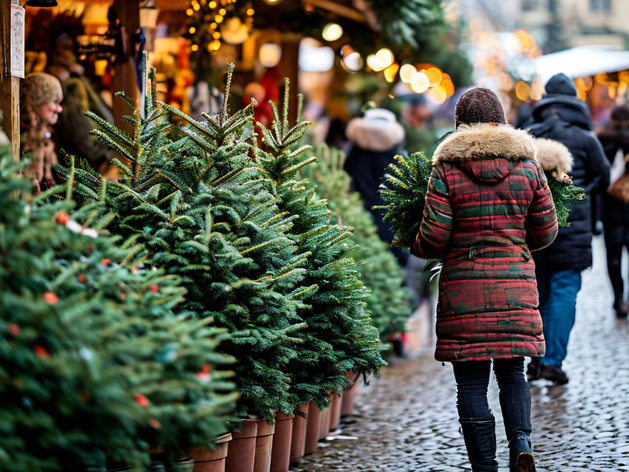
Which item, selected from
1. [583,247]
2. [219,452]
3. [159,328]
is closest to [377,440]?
[219,452]

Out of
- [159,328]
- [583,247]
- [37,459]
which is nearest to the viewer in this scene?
[37,459]

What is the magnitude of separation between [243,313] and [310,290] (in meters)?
0.47

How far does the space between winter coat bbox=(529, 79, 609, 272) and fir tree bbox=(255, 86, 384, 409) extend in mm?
2229

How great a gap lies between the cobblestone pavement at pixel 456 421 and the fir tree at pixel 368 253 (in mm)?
575

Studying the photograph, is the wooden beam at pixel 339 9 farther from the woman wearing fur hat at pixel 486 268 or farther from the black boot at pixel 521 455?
the black boot at pixel 521 455

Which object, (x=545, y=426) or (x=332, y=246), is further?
(x=545, y=426)

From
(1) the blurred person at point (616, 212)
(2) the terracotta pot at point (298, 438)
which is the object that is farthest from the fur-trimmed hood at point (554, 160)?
(1) the blurred person at point (616, 212)

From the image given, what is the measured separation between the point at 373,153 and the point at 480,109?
5.12 m

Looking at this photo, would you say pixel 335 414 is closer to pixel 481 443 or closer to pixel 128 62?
pixel 481 443

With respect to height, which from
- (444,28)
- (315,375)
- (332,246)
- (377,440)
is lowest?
(377,440)

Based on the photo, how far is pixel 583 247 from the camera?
280 inches

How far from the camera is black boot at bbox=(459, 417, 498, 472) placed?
4480 mm

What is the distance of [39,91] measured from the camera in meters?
6.46

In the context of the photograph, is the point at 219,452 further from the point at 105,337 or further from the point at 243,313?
the point at 105,337
